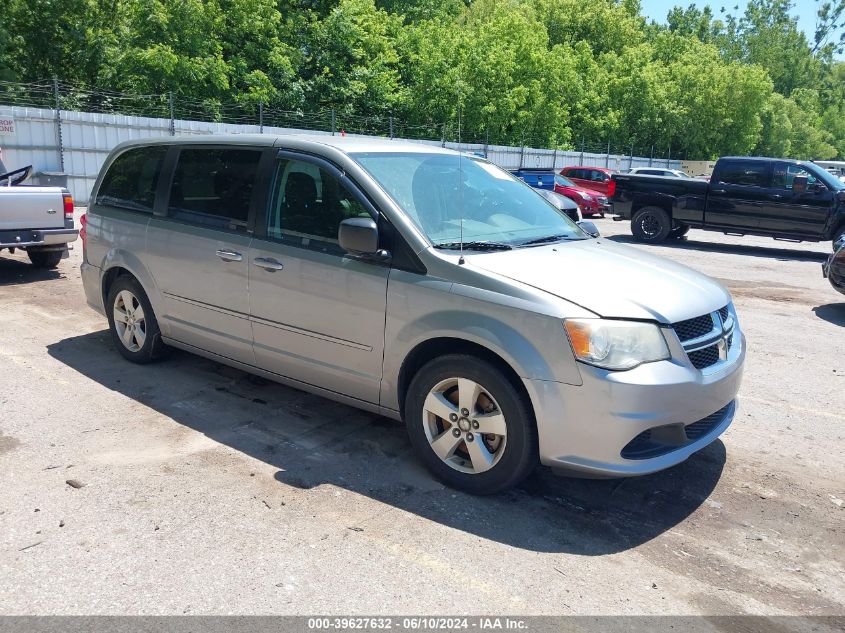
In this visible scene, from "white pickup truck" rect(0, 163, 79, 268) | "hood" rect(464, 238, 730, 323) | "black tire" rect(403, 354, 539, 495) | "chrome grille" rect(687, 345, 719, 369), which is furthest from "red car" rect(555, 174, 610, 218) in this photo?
"black tire" rect(403, 354, 539, 495)

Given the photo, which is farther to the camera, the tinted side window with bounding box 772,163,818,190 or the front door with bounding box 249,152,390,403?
the tinted side window with bounding box 772,163,818,190

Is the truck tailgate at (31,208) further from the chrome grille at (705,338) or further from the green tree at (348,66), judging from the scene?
the green tree at (348,66)

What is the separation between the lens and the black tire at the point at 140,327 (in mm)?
5699

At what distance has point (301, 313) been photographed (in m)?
4.49

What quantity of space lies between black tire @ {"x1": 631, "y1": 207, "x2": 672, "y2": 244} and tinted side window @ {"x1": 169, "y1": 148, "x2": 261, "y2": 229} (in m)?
13.3

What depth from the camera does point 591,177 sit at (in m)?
26.9

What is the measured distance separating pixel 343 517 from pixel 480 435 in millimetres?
811

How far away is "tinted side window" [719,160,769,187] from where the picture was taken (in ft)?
51.4

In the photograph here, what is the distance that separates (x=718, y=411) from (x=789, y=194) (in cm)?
1319

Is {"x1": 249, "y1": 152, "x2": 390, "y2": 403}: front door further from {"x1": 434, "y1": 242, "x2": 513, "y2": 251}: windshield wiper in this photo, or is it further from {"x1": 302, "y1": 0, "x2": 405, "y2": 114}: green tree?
{"x1": 302, "y1": 0, "x2": 405, "y2": 114}: green tree

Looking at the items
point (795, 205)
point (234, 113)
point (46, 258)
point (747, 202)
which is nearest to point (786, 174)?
point (795, 205)

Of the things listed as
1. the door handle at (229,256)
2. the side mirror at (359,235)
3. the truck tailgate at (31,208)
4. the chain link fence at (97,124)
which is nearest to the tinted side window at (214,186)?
the door handle at (229,256)

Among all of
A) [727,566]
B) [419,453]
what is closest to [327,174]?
[419,453]

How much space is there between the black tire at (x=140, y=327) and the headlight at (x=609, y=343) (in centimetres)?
354
